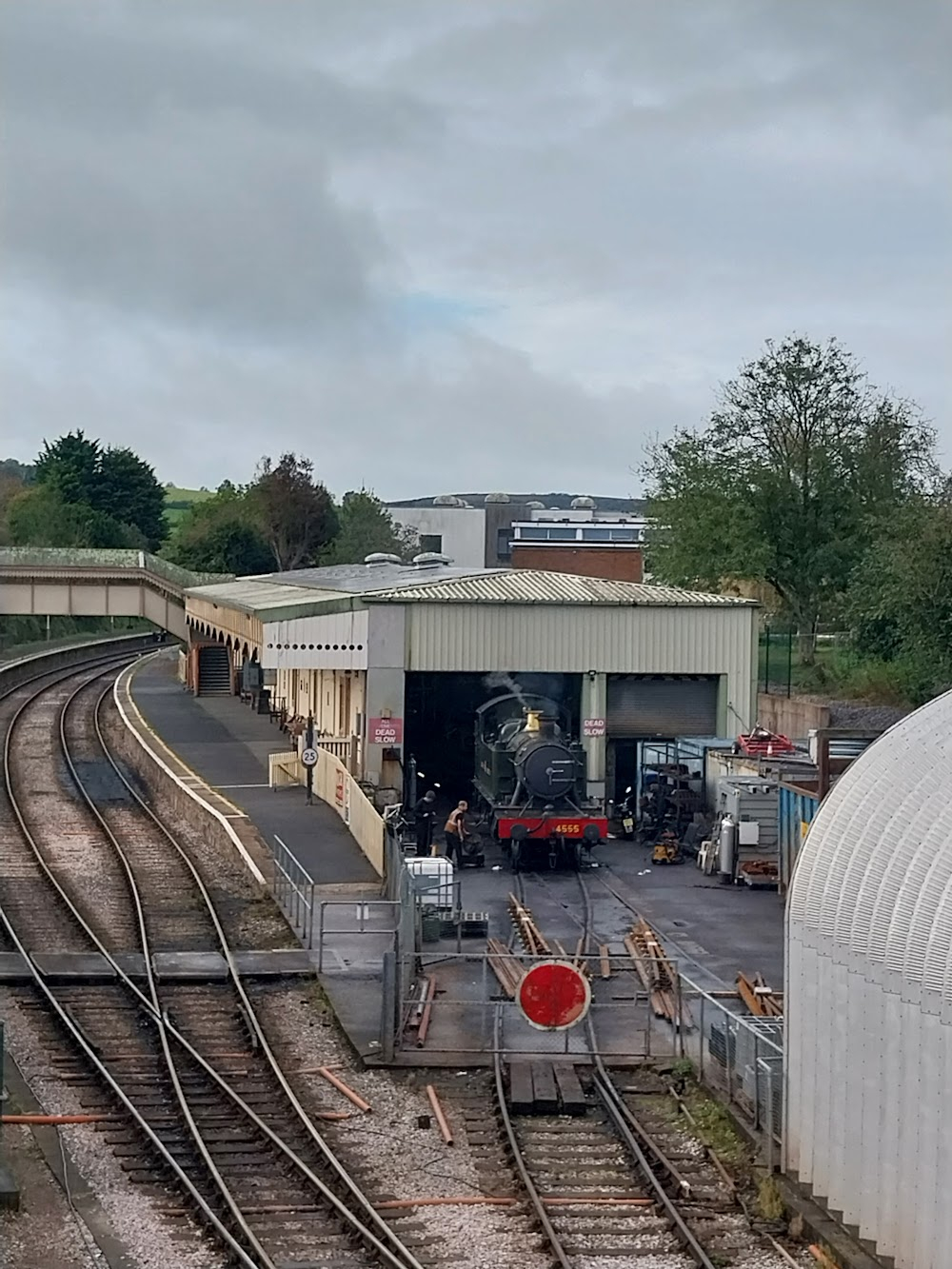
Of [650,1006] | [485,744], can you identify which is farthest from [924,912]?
[485,744]

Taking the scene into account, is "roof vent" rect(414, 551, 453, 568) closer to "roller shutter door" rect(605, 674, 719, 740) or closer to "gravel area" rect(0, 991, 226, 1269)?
"roller shutter door" rect(605, 674, 719, 740)

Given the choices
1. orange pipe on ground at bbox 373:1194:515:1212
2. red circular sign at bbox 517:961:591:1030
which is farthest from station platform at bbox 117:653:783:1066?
orange pipe on ground at bbox 373:1194:515:1212

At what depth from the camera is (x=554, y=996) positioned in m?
14.9

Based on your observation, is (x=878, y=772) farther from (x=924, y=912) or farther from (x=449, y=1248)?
(x=449, y=1248)

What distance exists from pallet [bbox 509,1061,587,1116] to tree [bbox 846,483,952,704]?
2097 centimetres

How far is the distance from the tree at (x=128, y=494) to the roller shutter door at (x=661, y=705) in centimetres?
7608

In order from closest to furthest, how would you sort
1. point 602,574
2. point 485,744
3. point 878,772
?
point 878,772 < point 485,744 < point 602,574

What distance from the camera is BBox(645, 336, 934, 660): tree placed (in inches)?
1864

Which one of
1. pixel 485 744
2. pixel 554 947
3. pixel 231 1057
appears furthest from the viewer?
pixel 485 744

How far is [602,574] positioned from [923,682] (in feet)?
154

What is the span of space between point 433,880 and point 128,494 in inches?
3546

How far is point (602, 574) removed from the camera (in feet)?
270

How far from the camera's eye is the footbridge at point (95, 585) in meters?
53.5

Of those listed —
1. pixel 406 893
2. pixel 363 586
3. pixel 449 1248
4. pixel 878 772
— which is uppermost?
pixel 363 586
